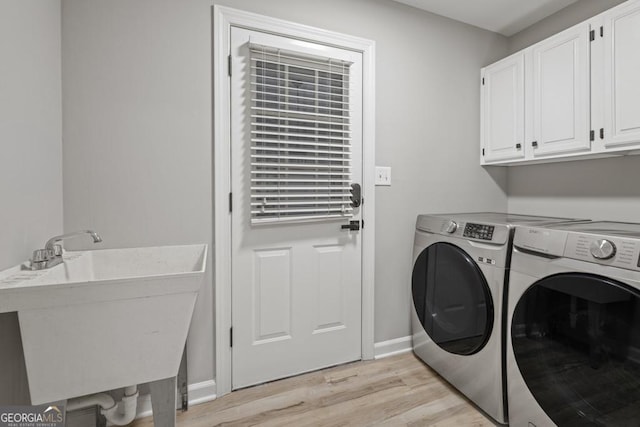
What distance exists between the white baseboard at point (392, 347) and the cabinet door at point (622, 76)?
5.60 ft

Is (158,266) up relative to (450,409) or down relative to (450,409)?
up

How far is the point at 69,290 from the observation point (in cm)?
97

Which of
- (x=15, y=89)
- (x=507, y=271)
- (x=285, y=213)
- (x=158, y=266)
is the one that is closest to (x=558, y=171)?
(x=507, y=271)

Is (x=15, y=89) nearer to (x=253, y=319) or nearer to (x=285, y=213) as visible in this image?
(x=285, y=213)

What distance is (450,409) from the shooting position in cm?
168

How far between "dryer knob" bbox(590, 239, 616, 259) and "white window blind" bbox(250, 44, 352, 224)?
1220 mm

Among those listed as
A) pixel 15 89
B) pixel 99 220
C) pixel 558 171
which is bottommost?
pixel 99 220

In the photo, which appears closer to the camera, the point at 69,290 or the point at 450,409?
the point at 69,290

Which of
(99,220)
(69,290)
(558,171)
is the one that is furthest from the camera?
(558,171)

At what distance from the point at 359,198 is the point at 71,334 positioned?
158 centimetres

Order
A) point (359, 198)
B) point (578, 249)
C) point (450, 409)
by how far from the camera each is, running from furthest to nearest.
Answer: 1. point (359, 198)
2. point (450, 409)
3. point (578, 249)

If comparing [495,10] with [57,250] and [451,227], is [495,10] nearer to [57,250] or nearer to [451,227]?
[451,227]

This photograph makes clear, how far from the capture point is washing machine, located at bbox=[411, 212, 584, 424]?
1561 millimetres

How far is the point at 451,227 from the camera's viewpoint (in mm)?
1862
